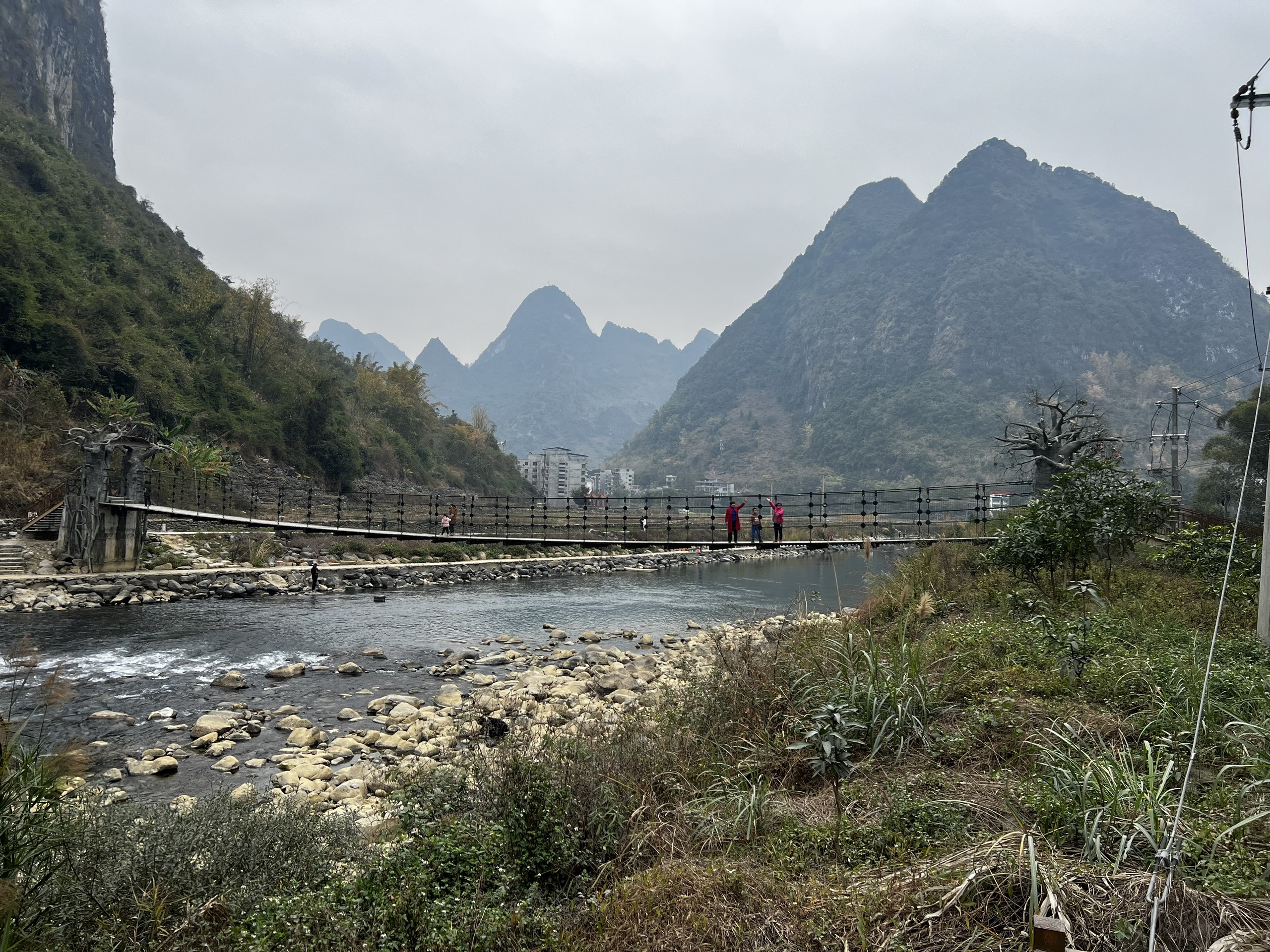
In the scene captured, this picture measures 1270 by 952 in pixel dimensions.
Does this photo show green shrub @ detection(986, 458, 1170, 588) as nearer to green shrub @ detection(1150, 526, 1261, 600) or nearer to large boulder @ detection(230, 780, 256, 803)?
green shrub @ detection(1150, 526, 1261, 600)

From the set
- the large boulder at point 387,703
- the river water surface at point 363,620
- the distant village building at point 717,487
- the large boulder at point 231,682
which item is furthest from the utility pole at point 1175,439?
the distant village building at point 717,487

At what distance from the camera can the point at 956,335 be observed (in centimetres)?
11444

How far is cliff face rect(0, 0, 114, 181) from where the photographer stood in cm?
4634

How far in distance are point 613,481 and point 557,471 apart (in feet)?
45.2

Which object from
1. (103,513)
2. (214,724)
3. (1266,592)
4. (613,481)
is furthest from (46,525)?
(613,481)

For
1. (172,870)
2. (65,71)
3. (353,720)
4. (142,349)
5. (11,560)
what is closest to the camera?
(172,870)

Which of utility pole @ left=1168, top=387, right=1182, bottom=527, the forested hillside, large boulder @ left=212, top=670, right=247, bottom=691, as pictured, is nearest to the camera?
large boulder @ left=212, top=670, right=247, bottom=691

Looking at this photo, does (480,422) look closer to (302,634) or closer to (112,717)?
(302,634)

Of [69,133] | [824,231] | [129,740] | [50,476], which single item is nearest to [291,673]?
[129,740]

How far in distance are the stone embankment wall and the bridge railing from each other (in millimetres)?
1200

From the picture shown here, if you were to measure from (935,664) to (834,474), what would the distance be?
9652 centimetres

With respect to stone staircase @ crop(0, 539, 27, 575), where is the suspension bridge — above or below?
above

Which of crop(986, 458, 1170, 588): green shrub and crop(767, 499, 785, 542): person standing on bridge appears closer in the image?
crop(986, 458, 1170, 588): green shrub

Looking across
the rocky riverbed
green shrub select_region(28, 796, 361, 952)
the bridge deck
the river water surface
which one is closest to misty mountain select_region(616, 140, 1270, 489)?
the river water surface
